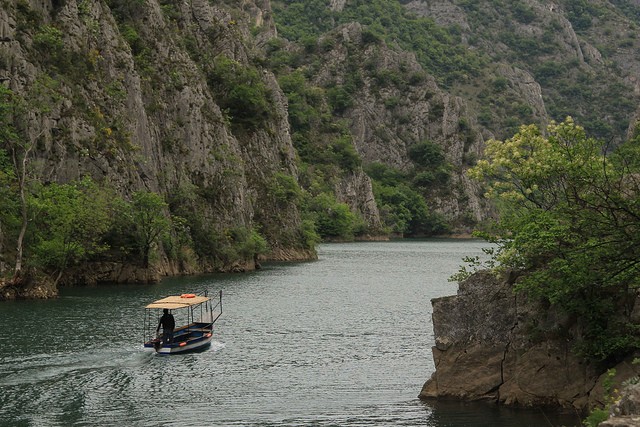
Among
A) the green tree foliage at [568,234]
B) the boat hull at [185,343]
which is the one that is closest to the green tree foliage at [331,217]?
the boat hull at [185,343]

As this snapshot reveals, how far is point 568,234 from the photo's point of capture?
2816cm

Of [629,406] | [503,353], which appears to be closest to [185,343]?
[503,353]

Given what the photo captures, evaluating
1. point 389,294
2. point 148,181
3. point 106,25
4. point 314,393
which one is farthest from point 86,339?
point 106,25

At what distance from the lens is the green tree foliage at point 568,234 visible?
26.0 metres

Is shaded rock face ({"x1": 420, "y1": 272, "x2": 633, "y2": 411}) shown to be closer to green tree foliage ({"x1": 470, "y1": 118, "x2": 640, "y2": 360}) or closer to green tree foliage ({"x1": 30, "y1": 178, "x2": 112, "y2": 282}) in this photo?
green tree foliage ({"x1": 470, "y1": 118, "x2": 640, "y2": 360})

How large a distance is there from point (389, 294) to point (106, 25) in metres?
46.9

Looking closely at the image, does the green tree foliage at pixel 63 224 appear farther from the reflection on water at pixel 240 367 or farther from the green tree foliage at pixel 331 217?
the green tree foliage at pixel 331 217

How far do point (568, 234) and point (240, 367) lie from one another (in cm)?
1867

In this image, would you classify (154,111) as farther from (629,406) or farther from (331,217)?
(629,406)

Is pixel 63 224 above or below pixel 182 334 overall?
above

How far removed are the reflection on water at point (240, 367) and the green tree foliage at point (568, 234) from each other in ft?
12.4

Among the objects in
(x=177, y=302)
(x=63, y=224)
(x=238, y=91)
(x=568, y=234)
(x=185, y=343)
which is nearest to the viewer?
(x=568, y=234)

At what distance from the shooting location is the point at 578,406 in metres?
28.8

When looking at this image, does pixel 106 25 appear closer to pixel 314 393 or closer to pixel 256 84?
pixel 256 84
